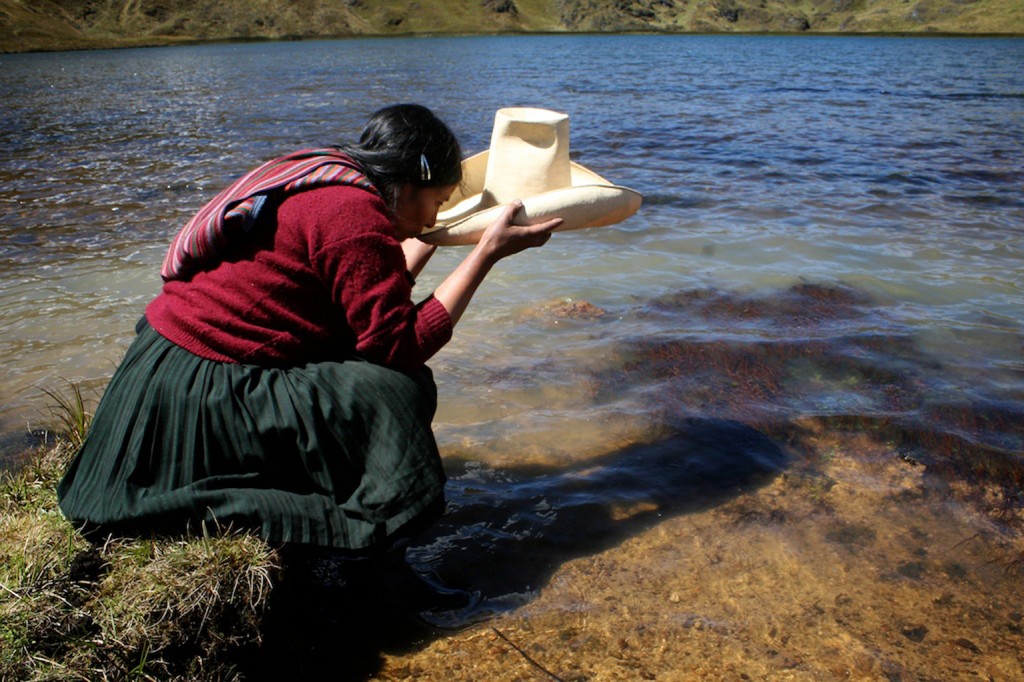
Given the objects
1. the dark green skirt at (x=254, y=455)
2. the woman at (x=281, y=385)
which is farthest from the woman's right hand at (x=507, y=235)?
the dark green skirt at (x=254, y=455)

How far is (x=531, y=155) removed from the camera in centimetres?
300

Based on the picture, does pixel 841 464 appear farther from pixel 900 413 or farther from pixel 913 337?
pixel 913 337

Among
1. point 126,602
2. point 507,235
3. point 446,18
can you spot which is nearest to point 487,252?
point 507,235

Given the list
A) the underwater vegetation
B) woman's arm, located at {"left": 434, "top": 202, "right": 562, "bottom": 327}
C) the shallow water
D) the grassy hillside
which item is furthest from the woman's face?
the grassy hillside

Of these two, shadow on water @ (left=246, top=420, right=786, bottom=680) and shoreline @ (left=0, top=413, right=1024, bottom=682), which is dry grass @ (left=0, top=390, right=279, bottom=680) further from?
shadow on water @ (left=246, top=420, right=786, bottom=680)

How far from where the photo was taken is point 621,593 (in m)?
2.73

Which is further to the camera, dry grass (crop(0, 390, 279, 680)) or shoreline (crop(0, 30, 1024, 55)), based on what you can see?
shoreline (crop(0, 30, 1024, 55))

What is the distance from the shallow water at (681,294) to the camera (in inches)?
154

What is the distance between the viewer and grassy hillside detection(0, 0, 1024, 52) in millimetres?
95125

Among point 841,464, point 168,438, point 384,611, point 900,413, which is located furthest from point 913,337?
point 168,438

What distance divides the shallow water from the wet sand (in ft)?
1.22

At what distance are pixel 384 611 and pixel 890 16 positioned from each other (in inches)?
5826

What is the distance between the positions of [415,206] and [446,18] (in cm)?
15073

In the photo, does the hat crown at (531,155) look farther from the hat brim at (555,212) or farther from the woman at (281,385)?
the woman at (281,385)
